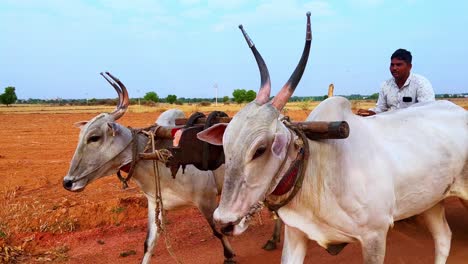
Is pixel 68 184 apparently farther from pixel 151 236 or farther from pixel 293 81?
pixel 293 81

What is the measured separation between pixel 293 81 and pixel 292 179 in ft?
2.10

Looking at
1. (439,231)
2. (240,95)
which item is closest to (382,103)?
(439,231)

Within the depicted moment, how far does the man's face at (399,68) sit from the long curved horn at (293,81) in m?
2.87

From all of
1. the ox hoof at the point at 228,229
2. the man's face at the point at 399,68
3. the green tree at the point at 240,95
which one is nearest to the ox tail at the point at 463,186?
the man's face at the point at 399,68

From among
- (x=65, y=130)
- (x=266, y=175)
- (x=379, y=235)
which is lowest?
(x=65, y=130)

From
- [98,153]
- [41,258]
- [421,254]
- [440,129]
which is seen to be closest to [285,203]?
[440,129]

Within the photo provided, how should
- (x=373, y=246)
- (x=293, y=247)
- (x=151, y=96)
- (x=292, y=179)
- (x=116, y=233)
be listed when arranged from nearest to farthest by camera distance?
1. (x=292, y=179)
2. (x=373, y=246)
3. (x=293, y=247)
4. (x=116, y=233)
5. (x=151, y=96)

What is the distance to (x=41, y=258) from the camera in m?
5.38

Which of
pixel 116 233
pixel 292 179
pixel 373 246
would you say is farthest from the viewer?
pixel 116 233

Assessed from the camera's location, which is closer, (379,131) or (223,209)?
(223,209)

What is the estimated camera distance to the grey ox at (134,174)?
438 cm

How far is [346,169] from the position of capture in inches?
125

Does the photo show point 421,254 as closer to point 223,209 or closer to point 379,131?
point 379,131

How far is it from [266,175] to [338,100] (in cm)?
113
